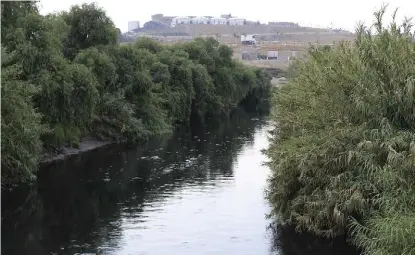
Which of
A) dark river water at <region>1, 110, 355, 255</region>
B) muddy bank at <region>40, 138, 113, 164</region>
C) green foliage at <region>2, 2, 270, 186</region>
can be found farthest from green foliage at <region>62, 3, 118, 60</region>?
dark river water at <region>1, 110, 355, 255</region>

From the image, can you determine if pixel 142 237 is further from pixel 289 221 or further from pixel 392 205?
pixel 392 205

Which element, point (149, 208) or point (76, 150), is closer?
point (149, 208)

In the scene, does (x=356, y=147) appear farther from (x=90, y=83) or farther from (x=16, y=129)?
(x=90, y=83)

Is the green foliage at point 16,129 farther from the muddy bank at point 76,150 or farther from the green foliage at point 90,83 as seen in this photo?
the muddy bank at point 76,150

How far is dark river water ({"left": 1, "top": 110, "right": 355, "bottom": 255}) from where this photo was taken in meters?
21.2

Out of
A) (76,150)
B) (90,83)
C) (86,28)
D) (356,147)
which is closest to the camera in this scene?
(356,147)

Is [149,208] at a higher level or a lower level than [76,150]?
higher

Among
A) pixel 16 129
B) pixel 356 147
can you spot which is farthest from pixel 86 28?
pixel 356 147

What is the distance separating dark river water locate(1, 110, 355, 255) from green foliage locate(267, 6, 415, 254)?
1.65m

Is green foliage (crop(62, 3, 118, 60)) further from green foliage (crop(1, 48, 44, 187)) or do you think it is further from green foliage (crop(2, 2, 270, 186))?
green foliage (crop(1, 48, 44, 187))

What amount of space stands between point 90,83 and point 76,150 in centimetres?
706

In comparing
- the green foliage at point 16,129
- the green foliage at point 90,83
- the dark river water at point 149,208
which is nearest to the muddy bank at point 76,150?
the green foliage at point 90,83

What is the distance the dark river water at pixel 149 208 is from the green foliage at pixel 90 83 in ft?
7.99

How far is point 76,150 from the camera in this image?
137ft
